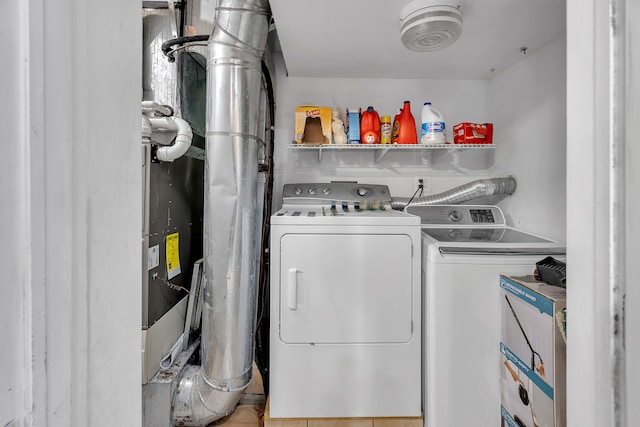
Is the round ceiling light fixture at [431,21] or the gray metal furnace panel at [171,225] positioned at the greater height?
the round ceiling light fixture at [431,21]

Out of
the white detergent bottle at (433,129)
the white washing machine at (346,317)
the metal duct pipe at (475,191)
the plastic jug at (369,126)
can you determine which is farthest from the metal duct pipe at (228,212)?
the metal duct pipe at (475,191)

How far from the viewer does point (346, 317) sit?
1.48 m

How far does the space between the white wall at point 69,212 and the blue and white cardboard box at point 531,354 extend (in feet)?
4.55

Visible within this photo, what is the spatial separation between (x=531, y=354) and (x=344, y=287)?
0.85 m

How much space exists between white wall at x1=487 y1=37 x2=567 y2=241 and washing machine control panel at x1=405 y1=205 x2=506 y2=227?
0.38 ft

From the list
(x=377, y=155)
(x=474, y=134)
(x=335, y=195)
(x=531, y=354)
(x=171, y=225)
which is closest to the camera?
(x=531, y=354)

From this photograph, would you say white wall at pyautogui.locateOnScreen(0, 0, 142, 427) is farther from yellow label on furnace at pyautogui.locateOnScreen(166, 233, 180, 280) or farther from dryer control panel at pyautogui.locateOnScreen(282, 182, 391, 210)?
dryer control panel at pyautogui.locateOnScreen(282, 182, 391, 210)

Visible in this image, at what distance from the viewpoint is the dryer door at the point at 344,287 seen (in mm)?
1476

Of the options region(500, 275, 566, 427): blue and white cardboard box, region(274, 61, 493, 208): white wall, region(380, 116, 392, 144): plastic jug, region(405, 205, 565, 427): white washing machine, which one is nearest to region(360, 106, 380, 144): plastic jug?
region(380, 116, 392, 144): plastic jug

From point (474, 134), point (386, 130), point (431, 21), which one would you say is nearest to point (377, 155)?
point (386, 130)

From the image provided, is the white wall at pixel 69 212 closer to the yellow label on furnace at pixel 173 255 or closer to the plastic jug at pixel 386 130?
the yellow label on furnace at pixel 173 255

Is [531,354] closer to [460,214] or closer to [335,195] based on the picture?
[460,214]

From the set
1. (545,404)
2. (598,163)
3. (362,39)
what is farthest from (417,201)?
(598,163)

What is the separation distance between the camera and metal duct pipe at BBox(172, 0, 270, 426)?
1496 millimetres
